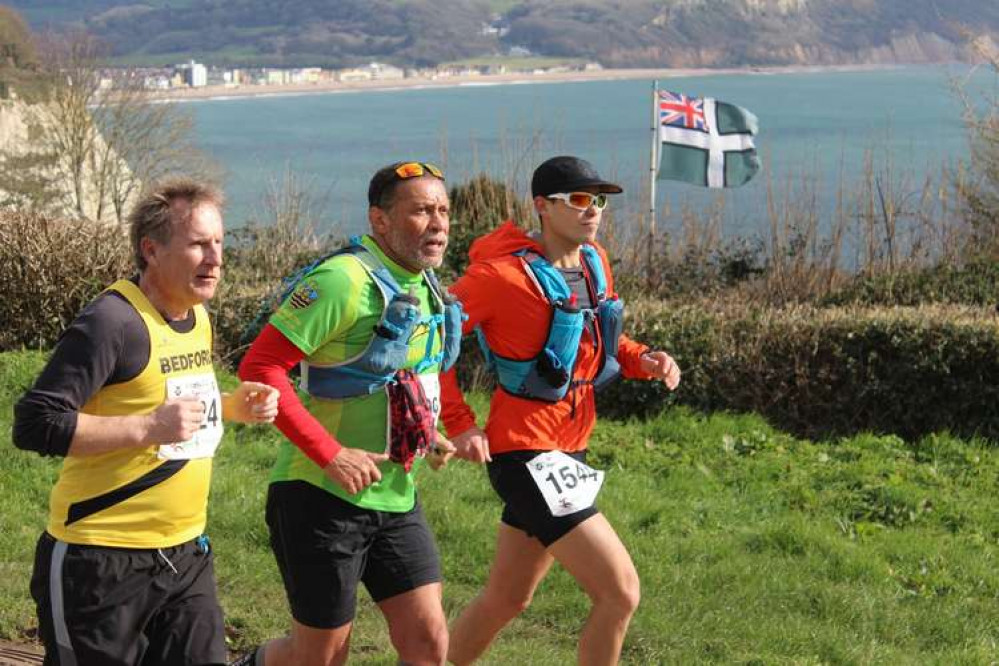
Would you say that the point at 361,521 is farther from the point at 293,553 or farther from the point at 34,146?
the point at 34,146

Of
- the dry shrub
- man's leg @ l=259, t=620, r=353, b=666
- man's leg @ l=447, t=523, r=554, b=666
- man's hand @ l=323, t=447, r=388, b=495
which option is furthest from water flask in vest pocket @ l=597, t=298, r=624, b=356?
the dry shrub

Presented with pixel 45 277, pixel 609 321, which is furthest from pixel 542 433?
pixel 45 277

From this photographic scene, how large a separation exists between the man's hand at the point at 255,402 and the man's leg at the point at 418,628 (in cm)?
71

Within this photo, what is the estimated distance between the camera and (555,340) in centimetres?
480

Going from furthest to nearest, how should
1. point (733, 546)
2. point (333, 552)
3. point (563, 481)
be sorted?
1. point (733, 546)
2. point (563, 481)
3. point (333, 552)

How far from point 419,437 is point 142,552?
858mm

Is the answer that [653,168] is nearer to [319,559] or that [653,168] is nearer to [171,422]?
[319,559]

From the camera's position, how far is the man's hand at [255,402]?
3832 mm

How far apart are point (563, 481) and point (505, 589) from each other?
497mm

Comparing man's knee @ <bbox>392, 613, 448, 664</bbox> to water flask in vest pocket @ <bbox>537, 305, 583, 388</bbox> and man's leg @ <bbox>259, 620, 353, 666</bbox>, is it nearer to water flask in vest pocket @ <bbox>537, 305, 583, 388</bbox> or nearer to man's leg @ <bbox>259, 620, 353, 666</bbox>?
man's leg @ <bbox>259, 620, 353, 666</bbox>

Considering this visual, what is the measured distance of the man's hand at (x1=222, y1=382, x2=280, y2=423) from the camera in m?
3.83

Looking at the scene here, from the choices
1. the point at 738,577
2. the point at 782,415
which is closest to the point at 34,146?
the point at 782,415

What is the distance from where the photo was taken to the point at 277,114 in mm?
137750

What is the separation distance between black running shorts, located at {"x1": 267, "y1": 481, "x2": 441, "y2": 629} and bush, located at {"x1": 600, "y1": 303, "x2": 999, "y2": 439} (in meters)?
6.31
